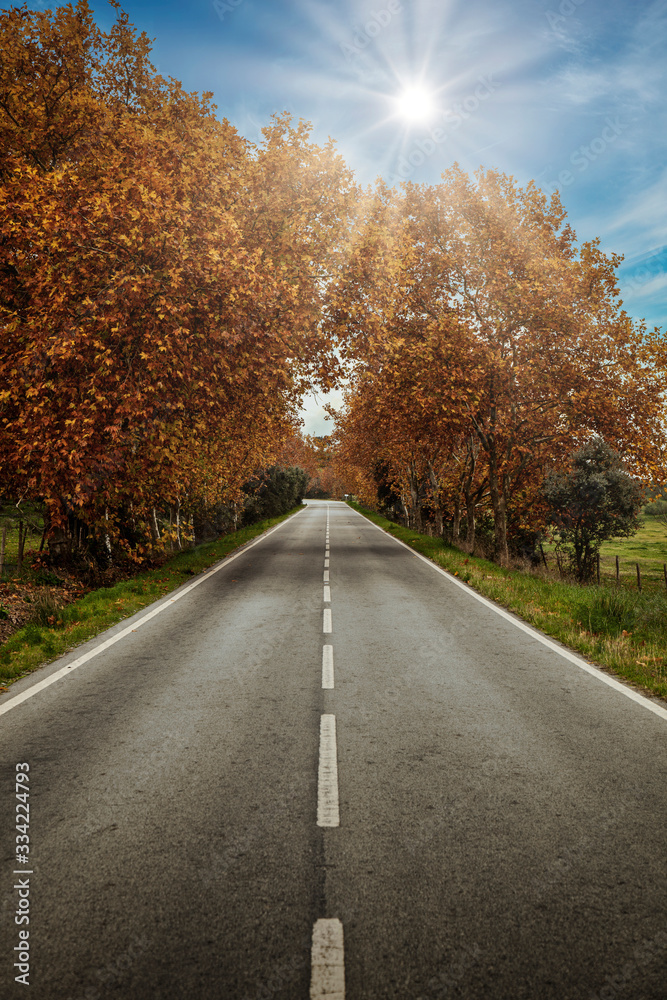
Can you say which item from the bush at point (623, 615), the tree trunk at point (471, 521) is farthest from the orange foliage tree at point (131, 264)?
the tree trunk at point (471, 521)

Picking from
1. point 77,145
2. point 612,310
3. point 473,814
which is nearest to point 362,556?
point 612,310

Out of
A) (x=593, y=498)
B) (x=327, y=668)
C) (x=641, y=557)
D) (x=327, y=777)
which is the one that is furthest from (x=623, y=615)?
(x=641, y=557)

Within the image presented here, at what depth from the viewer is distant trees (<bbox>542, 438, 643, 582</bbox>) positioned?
26797 mm

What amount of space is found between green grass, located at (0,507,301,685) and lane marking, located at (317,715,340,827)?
3891 millimetres

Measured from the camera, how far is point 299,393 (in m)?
15.1

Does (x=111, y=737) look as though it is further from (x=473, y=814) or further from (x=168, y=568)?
(x=168, y=568)

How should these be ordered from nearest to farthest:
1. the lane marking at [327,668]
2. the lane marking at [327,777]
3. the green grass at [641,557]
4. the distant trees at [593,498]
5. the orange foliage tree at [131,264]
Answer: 1. the lane marking at [327,777]
2. the lane marking at [327,668]
3. the orange foliage tree at [131,264]
4. the distant trees at [593,498]
5. the green grass at [641,557]

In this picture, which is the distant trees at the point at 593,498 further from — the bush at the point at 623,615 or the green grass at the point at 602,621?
the bush at the point at 623,615

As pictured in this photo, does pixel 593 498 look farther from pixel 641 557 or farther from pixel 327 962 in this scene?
pixel 327 962

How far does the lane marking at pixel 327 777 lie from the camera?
3.61 m

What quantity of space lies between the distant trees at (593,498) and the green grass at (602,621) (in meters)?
15.5

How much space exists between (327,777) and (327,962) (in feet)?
5.34

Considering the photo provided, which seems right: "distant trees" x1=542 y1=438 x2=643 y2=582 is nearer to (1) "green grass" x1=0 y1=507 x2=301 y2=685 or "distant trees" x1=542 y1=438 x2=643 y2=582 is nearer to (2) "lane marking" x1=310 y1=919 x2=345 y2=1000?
(1) "green grass" x1=0 y1=507 x2=301 y2=685

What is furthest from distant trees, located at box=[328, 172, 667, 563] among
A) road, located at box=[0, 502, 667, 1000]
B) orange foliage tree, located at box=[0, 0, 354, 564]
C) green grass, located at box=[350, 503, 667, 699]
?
road, located at box=[0, 502, 667, 1000]
